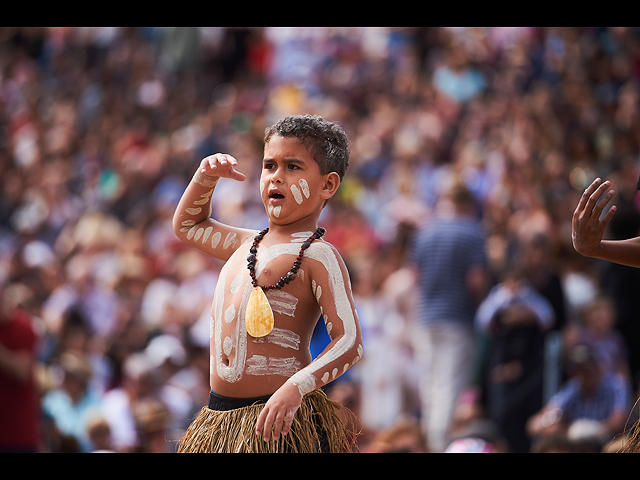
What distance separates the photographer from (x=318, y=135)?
9.18 ft

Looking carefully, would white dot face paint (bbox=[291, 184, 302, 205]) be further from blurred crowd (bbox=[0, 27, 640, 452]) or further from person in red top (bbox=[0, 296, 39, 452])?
person in red top (bbox=[0, 296, 39, 452])

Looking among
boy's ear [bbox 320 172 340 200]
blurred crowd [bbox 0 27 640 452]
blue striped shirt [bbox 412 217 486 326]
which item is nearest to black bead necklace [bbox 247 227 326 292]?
boy's ear [bbox 320 172 340 200]

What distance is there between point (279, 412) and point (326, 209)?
17.9 feet

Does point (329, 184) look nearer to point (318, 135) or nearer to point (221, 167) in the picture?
point (318, 135)

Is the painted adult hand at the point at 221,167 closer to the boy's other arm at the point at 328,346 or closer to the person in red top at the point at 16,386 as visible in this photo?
the boy's other arm at the point at 328,346

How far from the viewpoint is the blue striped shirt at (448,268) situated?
600 cm

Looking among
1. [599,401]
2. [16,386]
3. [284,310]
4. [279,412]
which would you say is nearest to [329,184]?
[284,310]

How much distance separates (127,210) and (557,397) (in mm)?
5565

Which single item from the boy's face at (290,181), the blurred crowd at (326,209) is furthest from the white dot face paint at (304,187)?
the blurred crowd at (326,209)

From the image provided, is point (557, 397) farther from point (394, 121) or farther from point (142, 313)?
point (394, 121)

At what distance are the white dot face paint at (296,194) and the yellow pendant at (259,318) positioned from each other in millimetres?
363

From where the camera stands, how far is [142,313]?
722 cm

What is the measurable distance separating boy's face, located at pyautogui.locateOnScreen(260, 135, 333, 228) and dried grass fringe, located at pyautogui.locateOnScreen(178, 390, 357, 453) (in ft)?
2.12

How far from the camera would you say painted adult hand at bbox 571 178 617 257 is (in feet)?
8.79
